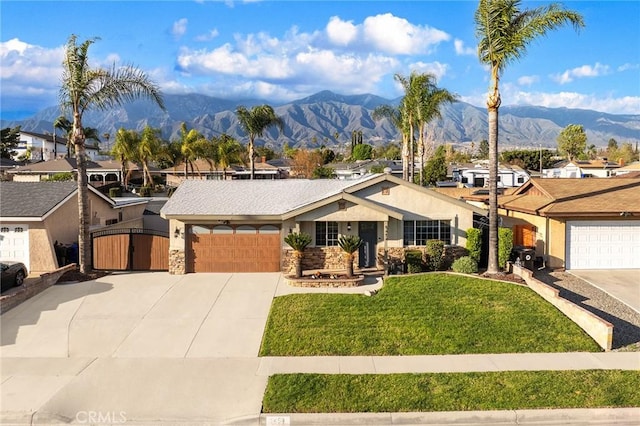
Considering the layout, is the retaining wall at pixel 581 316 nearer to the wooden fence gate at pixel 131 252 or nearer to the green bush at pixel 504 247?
the green bush at pixel 504 247

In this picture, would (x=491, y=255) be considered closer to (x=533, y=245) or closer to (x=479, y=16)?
(x=533, y=245)

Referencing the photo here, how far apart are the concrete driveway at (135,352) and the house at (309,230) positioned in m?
1.75

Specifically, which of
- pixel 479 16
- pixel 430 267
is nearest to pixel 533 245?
pixel 430 267

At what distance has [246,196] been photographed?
20.4m

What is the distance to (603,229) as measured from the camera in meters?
18.8

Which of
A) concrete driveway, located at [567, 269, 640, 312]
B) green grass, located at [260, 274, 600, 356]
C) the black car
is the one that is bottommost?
green grass, located at [260, 274, 600, 356]

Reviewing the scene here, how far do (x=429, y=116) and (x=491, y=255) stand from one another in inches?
704

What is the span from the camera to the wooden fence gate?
19.2 meters

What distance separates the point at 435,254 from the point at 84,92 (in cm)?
1501

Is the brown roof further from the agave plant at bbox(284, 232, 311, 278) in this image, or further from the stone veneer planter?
the agave plant at bbox(284, 232, 311, 278)

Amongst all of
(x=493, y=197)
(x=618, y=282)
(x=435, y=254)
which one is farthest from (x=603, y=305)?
(x=435, y=254)

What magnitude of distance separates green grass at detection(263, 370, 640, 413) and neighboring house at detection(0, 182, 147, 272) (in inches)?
542

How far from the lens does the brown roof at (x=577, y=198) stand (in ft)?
60.4

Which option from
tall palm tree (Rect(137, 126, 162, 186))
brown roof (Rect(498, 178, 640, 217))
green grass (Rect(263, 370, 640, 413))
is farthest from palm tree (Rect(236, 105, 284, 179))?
green grass (Rect(263, 370, 640, 413))
